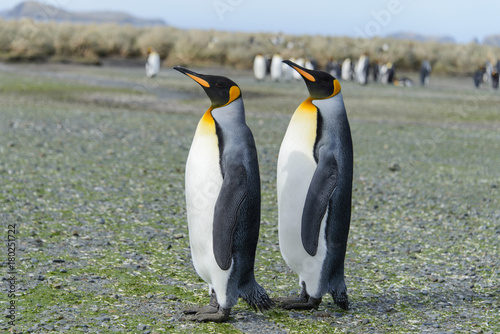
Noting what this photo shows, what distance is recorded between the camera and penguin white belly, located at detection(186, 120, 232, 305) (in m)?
3.44

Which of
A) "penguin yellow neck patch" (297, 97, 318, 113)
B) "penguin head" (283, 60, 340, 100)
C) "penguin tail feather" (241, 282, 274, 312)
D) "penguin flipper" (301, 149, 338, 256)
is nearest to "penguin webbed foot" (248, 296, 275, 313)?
"penguin tail feather" (241, 282, 274, 312)

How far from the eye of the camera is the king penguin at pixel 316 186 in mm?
3523

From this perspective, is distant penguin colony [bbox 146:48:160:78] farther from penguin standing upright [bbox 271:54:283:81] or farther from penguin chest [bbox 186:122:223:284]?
penguin chest [bbox 186:122:223:284]

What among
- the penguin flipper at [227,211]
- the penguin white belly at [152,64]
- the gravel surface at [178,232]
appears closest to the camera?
the penguin flipper at [227,211]

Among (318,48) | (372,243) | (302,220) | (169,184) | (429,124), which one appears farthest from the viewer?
(318,48)

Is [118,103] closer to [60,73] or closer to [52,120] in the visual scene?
[52,120]

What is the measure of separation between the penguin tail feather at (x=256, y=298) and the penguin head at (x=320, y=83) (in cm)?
116

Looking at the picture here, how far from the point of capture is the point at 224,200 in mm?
3348

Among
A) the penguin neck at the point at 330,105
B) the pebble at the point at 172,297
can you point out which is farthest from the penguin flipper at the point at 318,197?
the pebble at the point at 172,297

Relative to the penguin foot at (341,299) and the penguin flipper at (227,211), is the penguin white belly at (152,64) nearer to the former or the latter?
the penguin foot at (341,299)

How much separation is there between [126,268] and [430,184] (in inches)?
200

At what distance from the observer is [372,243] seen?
5.61 meters

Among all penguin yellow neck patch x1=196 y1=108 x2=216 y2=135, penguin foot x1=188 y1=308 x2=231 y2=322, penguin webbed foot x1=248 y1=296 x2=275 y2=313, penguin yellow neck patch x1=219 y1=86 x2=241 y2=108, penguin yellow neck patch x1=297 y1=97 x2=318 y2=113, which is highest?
penguin yellow neck patch x1=219 y1=86 x2=241 y2=108

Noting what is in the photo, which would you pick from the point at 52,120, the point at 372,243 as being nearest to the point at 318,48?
the point at 52,120
